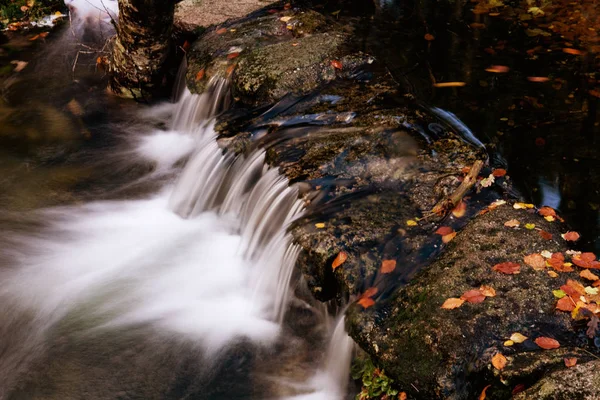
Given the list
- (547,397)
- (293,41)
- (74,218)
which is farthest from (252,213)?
(547,397)

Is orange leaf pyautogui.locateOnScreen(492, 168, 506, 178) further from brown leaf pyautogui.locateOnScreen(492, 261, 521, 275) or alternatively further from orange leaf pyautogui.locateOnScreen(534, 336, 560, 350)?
orange leaf pyautogui.locateOnScreen(534, 336, 560, 350)

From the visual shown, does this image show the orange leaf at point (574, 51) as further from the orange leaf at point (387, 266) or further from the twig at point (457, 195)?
the orange leaf at point (387, 266)

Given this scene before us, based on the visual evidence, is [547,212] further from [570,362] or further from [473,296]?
[570,362]

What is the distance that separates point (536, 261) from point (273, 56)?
431 cm

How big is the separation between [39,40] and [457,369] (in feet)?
31.7

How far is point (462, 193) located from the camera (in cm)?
482

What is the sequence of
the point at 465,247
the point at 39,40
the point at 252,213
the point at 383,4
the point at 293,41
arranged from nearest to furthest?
the point at 465,247 → the point at 252,213 → the point at 293,41 → the point at 383,4 → the point at 39,40

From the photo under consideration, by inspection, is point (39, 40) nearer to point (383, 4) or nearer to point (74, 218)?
point (74, 218)

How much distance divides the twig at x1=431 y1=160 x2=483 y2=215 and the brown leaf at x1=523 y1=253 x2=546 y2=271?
2.79ft

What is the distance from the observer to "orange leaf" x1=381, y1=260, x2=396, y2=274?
14.2ft

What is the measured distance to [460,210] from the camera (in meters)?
4.73

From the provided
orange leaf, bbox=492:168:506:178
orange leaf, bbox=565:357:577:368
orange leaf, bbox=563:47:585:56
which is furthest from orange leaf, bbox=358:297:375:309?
orange leaf, bbox=563:47:585:56

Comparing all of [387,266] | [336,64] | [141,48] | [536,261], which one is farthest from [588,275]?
[141,48]

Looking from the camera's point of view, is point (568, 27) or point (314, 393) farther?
point (568, 27)
